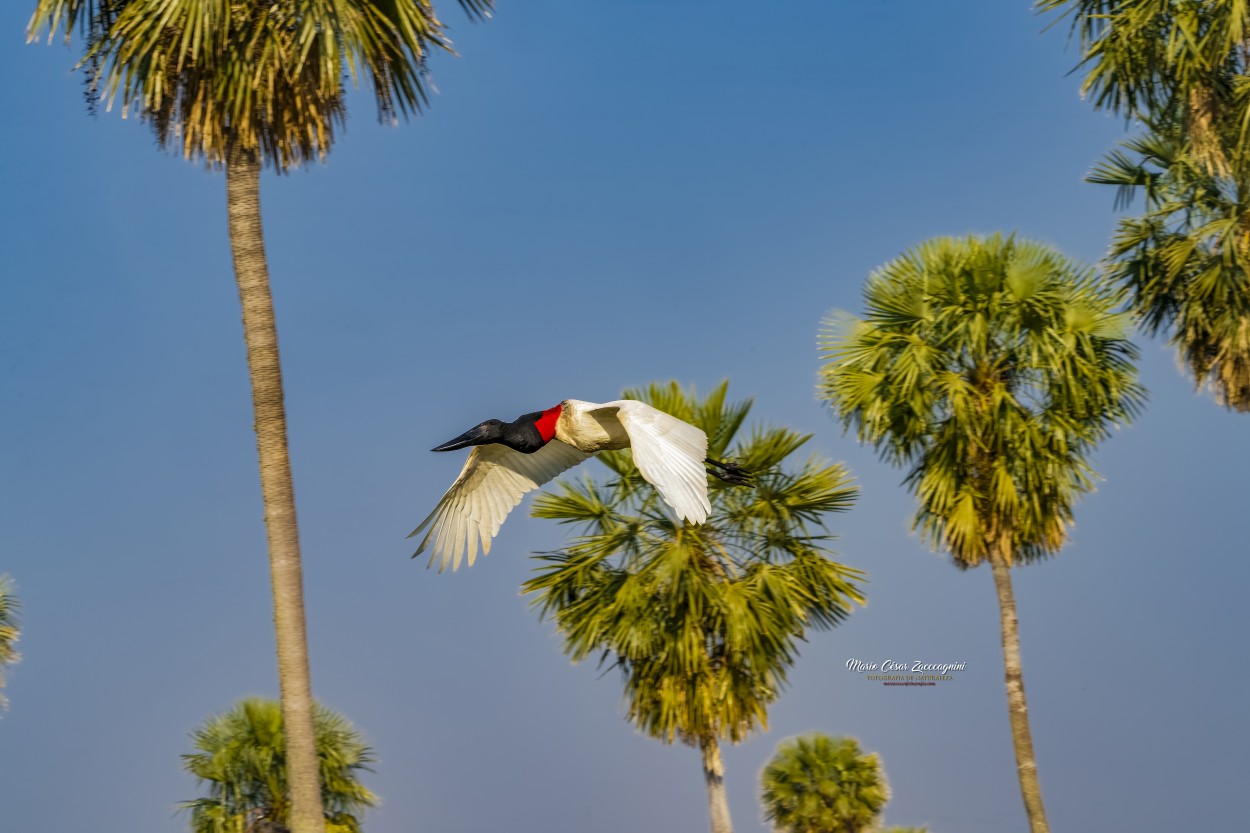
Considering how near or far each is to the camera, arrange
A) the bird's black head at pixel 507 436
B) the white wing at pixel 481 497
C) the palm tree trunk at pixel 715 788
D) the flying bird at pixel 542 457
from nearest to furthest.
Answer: the flying bird at pixel 542 457, the bird's black head at pixel 507 436, the white wing at pixel 481 497, the palm tree trunk at pixel 715 788

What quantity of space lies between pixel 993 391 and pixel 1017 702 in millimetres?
2876

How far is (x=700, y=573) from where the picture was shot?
1257cm

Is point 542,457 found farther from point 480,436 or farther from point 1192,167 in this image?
point 1192,167

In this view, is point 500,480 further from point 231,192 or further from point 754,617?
point 754,617

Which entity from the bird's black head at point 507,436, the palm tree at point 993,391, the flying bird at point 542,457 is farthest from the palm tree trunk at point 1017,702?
the bird's black head at point 507,436

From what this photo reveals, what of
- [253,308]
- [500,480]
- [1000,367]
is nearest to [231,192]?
[253,308]

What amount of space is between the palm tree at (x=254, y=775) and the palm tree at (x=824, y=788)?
172 inches

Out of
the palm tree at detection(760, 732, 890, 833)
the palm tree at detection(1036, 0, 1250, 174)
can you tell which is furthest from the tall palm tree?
the palm tree at detection(760, 732, 890, 833)

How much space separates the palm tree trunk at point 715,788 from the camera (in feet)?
41.3

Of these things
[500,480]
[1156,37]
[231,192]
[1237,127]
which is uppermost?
[1156,37]

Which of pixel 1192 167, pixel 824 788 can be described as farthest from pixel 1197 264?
pixel 824 788

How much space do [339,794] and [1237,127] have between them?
10.8 metres

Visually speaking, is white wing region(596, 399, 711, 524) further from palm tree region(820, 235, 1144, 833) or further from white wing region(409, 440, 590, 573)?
palm tree region(820, 235, 1144, 833)

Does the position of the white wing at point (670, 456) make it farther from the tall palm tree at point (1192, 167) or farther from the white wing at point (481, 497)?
the tall palm tree at point (1192, 167)
